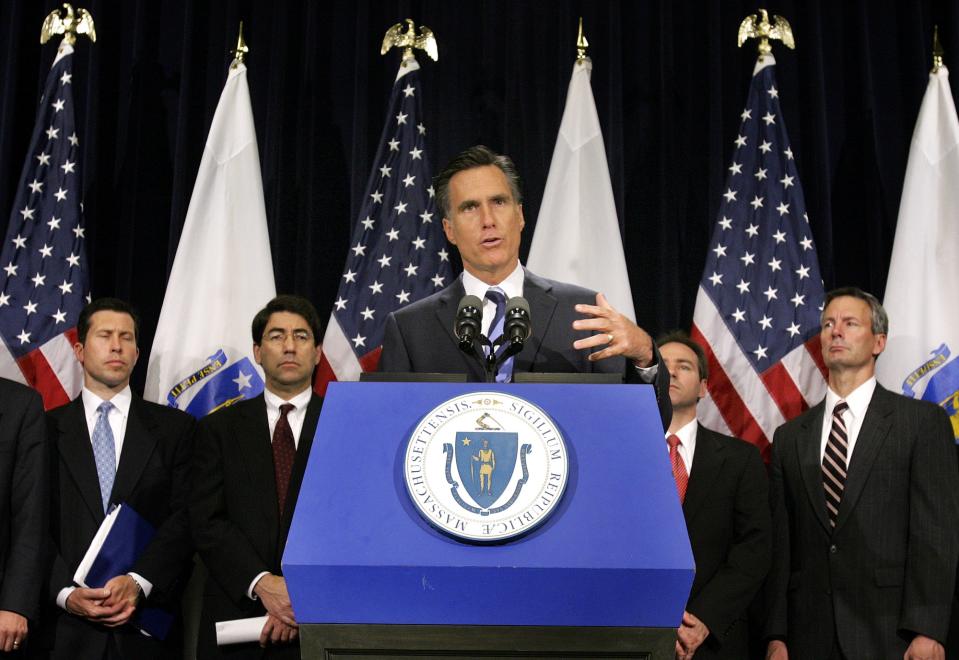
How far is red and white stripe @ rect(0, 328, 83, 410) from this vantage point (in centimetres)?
402

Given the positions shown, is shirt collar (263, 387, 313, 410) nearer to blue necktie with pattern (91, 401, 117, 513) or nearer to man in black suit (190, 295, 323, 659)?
man in black suit (190, 295, 323, 659)

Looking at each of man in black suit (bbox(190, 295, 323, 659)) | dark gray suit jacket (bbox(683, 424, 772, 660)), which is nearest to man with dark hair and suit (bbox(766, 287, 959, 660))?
dark gray suit jacket (bbox(683, 424, 772, 660))

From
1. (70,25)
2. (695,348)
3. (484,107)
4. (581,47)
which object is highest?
(70,25)

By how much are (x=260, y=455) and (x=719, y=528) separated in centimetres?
146

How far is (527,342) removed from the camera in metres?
2.12

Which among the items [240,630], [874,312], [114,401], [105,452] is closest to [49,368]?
[114,401]

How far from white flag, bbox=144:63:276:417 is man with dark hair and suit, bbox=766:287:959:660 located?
2.06m

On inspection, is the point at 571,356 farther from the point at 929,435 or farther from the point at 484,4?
the point at 484,4

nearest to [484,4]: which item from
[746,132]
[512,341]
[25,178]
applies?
[746,132]

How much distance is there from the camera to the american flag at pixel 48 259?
4.04m

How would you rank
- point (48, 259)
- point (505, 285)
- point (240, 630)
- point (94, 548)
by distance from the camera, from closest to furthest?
point (505, 285) → point (240, 630) → point (94, 548) → point (48, 259)

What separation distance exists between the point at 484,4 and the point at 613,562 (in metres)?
3.88

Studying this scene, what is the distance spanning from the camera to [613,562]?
1.39 m

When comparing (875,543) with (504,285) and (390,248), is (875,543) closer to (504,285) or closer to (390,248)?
(504,285)
